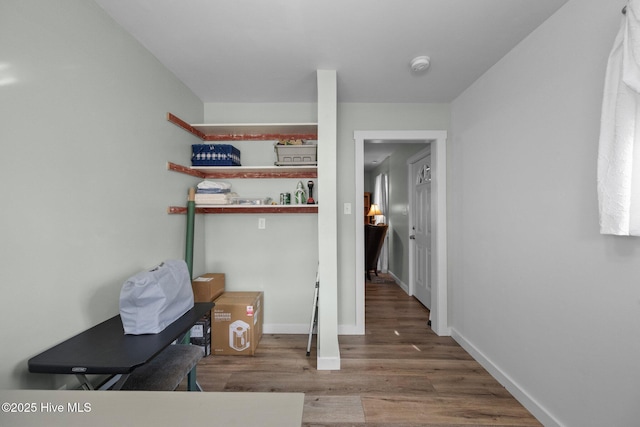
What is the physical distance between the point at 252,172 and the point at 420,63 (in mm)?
1783

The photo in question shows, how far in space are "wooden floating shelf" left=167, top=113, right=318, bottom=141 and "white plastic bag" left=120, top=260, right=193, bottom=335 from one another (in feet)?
5.37

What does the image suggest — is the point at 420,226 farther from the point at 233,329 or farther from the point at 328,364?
the point at 233,329

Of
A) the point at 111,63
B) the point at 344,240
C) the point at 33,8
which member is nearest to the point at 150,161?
the point at 111,63

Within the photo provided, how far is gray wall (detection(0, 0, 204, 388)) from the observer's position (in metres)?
1.12

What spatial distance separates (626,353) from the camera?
1235mm

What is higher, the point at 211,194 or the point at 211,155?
the point at 211,155

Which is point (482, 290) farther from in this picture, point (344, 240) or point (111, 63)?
point (111, 63)

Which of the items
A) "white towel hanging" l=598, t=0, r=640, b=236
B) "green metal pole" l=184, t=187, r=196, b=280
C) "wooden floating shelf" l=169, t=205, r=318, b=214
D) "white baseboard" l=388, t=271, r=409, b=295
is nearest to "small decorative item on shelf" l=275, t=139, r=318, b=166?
"wooden floating shelf" l=169, t=205, r=318, b=214

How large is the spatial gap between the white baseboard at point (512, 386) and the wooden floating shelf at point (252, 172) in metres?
2.16

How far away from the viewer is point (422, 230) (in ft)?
12.1

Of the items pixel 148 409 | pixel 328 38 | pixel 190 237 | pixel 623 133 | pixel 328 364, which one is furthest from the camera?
pixel 190 237

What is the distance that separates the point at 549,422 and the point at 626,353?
2.30 feet

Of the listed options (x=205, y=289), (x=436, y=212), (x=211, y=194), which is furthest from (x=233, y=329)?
(x=436, y=212)

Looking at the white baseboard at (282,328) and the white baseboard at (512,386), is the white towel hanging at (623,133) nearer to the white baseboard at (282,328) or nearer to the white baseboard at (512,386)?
the white baseboard at (512,386)
